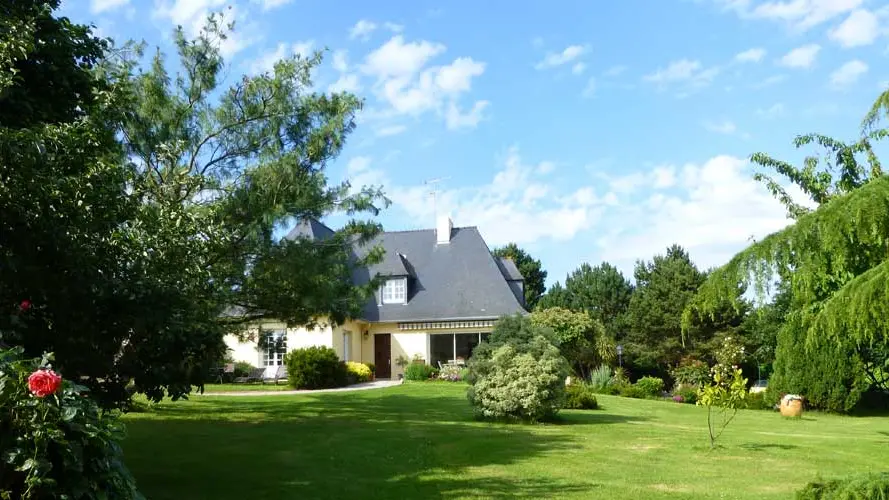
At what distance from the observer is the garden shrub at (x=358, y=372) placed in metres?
30.8

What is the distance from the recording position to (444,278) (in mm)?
37375

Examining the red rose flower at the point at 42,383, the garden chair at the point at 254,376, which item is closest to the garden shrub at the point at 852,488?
the red rose flower at the point at 42,383

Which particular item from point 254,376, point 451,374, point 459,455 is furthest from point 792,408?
point 254,376

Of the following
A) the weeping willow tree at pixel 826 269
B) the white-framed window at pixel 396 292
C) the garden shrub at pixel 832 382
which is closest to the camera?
the weeping willow tree at pixel 826 269

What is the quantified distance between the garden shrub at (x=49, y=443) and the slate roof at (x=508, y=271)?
3479cm

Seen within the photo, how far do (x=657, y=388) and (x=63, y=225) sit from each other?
27.8m

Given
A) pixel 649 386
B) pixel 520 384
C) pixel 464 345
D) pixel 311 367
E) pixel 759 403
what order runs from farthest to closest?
1. pixel 464 345
2. pixel 649 386
3. pixel 311 367
4. pixel 759 403
5. pixel 520 384

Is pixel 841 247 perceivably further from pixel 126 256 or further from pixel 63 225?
pixel 126 256

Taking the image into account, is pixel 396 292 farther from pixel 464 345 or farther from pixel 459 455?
pixel 459 455

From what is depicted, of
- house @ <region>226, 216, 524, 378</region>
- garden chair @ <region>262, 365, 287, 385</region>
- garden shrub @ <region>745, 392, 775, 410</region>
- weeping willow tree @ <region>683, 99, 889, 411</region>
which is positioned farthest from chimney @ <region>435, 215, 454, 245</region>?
weeping willow tree @ <region>683, 99, 889, 411</region>

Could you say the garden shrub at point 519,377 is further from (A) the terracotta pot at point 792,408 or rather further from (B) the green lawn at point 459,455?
(A) the terracotta pot at point 792,408

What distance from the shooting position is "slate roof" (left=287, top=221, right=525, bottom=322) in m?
35.4

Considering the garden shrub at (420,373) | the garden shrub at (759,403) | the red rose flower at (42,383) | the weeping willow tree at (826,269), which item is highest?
the weeping willow tree at (826,269)

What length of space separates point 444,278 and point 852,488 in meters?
33.7
